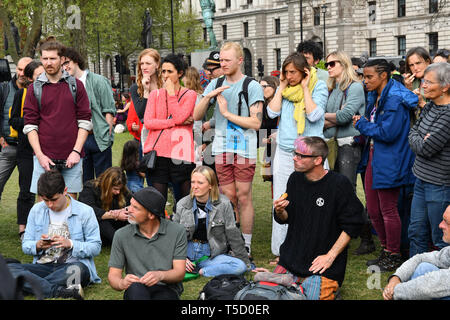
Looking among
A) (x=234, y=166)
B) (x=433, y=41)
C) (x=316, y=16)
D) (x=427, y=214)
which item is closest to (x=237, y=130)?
(x=234, y=166)

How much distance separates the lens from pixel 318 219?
16.4 feet

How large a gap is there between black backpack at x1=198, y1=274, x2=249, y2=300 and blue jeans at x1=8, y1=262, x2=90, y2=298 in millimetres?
1189

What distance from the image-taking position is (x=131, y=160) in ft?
27.2

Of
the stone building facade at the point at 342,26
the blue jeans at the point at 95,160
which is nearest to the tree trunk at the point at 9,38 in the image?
the stone building facade at the point at 342,26

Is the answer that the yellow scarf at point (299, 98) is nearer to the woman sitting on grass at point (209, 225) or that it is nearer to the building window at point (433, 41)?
the woman sitting on grass at point (209, 225)

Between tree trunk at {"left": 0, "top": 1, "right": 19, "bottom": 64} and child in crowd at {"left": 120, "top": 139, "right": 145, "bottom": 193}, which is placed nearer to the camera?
child in crowd at {"left": 120, "top": 139, "right": 145, "bottom": 193}

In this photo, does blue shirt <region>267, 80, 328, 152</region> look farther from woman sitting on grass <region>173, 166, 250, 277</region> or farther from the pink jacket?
the pink jacket

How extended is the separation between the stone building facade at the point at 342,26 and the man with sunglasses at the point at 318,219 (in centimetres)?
3864

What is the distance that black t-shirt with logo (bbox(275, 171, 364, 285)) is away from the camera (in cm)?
495

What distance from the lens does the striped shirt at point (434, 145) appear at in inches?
196

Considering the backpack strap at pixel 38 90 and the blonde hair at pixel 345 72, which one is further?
the blonde hair at pixel 345 72

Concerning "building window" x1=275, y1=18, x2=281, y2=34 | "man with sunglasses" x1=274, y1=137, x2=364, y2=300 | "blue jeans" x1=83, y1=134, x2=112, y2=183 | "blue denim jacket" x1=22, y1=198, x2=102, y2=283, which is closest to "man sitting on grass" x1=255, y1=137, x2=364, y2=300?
"man with sunglasses" x1=274, y1=137, x2=364, y2=300

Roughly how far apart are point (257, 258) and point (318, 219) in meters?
1.59

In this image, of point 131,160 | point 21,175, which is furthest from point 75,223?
point 131,160
